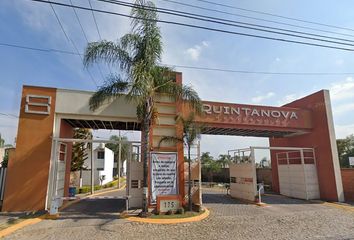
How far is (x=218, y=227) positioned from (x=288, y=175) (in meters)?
9.95

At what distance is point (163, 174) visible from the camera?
442 inches

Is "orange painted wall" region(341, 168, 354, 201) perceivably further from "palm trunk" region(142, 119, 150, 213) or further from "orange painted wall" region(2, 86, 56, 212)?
"orange painted wall" region(2, 86, 56, 212)

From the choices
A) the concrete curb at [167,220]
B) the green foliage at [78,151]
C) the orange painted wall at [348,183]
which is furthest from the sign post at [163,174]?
the green foliage at [78,151]

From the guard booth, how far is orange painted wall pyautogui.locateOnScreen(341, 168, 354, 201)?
1559mm

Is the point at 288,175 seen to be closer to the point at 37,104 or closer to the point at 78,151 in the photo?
the point at 37,104

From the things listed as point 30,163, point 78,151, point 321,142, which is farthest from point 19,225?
point 321,142

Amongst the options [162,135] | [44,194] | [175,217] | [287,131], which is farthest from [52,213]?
[287,131]

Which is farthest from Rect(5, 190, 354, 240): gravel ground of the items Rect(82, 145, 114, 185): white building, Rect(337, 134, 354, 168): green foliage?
Rect(337, 134, 354, 168): green foliage

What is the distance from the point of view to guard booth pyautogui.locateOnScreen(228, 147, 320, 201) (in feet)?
45.4

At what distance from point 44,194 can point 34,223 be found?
2.29m

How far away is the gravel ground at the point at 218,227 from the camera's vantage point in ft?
24.3

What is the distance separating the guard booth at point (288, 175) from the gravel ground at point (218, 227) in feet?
10.8

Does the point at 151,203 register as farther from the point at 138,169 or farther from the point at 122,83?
the point at 122,83

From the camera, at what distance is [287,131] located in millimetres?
15461
